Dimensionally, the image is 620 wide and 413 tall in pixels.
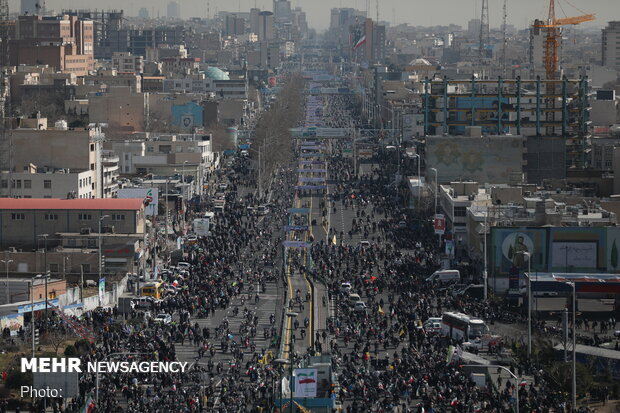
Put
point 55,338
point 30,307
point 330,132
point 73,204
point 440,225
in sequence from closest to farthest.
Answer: point 55,338
point 30,307
point 73,204
point 440,225
point 330,132

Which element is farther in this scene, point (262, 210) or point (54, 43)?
point (54, 43)

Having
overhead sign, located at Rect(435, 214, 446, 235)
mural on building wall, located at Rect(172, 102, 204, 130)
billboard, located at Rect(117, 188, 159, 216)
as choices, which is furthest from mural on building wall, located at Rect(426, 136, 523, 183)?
mural on building wall, located at Rect(172, 102, 204, 130)

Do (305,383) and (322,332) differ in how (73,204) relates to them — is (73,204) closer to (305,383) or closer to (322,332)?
(322,332)

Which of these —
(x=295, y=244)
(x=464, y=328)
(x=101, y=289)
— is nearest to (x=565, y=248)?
(x=295, y=244)

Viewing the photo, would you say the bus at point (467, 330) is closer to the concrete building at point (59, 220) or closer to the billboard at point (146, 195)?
the concrete building at point (59, 220)

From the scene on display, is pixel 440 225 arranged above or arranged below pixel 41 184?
below

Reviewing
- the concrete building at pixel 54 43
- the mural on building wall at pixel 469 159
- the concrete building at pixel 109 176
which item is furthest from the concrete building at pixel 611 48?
the concrete building at pixel 109 176
